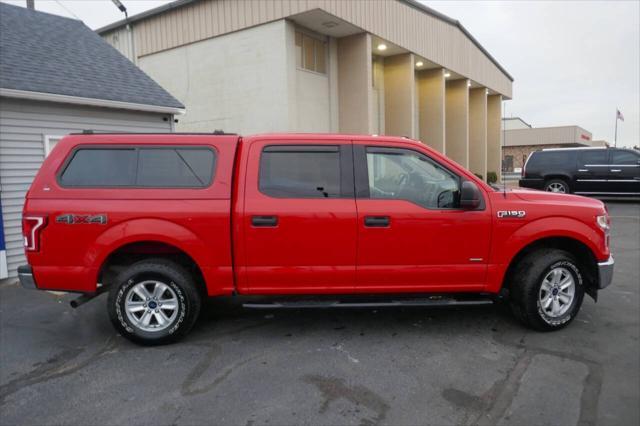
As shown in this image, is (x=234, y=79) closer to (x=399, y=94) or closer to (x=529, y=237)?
Result: (x=399, y=94)

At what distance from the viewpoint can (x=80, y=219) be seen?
4.05 meters

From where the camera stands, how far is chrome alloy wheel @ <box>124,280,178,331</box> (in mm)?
4168

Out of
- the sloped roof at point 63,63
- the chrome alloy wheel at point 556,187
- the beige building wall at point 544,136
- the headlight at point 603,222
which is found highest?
the beige building wall at point 544,136

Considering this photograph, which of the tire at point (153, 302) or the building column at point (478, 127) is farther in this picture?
the building column at point (478, 127)

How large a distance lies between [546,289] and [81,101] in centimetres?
801

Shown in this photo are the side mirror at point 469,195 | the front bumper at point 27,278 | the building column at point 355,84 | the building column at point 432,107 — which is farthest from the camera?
the building column at point 432,107

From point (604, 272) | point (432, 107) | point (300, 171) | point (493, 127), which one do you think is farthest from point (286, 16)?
point (493, 127)

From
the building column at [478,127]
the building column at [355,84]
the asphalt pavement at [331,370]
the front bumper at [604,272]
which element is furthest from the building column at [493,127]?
the front bumper at [604,272]

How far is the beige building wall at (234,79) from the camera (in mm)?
13219

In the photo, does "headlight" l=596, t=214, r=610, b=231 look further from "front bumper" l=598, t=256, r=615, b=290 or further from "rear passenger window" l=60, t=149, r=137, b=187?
"rear passenger window" l=60, t=149, r=137, b=187

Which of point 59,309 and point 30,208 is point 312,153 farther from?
point 59,309

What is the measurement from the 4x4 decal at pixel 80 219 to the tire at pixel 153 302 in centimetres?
54

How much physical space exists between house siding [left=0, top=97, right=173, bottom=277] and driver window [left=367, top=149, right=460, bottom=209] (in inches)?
251

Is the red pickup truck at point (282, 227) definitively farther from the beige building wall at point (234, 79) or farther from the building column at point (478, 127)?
the building column at point (478, 127)
